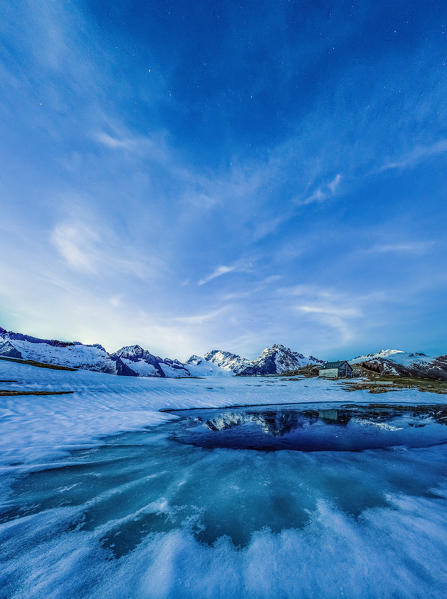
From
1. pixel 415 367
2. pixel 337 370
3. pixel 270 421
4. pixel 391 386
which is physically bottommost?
pixel 270 421

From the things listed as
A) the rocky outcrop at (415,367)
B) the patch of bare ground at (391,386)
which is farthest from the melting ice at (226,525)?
the rocky outcrop at (415,367)

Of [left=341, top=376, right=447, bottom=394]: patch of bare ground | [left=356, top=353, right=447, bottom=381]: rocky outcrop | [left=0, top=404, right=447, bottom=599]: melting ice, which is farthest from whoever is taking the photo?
[left=356, top=353, right=447, bottom=381]: rocky outcrop

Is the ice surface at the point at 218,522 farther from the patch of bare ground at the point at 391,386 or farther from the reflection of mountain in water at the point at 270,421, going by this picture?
the patch of bare ground at the point at 391,386

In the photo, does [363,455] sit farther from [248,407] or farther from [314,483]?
[248,407]

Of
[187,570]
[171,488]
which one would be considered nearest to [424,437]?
[171,488]

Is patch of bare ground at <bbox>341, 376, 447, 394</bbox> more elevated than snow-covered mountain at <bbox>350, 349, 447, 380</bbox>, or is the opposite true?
snow-covered mountain at <bbox>350, 349, 447, 380</bbox>

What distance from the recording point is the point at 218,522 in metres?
3.73

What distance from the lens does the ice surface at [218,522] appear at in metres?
2.61

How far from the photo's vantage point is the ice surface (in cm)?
261

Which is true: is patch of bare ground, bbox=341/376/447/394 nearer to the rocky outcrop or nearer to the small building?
the rocky outcrop

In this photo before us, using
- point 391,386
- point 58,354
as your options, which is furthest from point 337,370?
point 58,354

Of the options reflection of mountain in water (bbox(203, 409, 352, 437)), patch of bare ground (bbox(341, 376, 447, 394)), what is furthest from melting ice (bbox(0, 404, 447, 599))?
patch of bare ground (bbox(341, 376, 447, 394))

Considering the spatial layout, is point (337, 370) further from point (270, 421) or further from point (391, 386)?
point (270, 421)

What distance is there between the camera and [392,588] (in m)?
2.54
